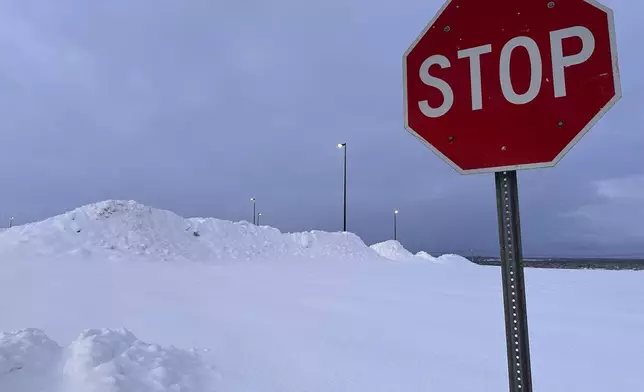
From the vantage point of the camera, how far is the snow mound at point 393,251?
29484mm

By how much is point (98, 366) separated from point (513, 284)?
138 inches

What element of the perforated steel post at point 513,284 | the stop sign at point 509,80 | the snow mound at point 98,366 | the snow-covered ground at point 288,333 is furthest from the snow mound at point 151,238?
the perforated steel post at point 513,284

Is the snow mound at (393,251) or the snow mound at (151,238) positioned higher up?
the snow mound at (151,238)

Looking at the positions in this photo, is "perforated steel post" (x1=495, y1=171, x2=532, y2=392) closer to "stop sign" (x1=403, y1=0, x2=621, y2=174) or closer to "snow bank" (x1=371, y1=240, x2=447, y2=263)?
"stop sign" (x1=403, y1=0, x2=621, y2=174)

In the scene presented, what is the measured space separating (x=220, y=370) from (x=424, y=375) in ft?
7.10

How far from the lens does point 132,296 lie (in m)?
8.38

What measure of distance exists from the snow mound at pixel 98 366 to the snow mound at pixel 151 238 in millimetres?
13589

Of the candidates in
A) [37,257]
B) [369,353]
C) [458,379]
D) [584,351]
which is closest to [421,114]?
[458,379]

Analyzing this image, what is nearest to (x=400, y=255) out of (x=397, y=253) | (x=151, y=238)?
(x=397, y=253)

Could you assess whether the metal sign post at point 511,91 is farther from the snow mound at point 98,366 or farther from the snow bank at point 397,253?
the snow bank at point 397,253

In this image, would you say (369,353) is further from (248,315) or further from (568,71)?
(568,71)

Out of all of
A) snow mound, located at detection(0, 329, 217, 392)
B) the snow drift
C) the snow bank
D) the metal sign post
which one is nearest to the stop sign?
the metal sign post

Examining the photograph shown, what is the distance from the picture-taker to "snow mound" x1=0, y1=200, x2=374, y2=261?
16.4 meters

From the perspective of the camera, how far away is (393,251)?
3064 centimetres
